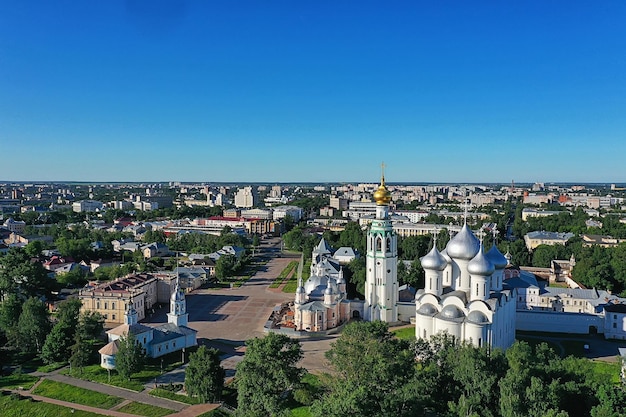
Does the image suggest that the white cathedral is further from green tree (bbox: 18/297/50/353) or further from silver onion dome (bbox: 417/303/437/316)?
green tree (bbox: 18/297/50/353)

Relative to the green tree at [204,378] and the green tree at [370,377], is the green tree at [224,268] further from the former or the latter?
the green tree at [370,377]

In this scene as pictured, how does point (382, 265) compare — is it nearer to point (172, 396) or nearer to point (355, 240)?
point (172, 396)

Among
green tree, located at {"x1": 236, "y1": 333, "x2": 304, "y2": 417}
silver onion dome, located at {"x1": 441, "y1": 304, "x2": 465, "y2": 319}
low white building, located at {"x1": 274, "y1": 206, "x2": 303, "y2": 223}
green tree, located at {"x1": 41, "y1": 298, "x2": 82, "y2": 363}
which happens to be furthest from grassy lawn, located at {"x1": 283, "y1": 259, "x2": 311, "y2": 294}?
low white building, located at {"x1": 274, "y1": 206, "x2": 303, "y2": 223}

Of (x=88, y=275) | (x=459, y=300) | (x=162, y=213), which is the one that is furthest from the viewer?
(x=162, y=213)

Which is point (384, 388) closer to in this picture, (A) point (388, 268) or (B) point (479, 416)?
(B) point (479, 416)

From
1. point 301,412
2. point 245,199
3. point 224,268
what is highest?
point 245,199

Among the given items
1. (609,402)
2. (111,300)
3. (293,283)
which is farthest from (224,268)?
(609,402)

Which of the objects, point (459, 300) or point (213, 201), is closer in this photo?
point (459, 300)

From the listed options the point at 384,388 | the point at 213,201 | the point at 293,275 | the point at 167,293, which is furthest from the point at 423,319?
the point at 213,201
